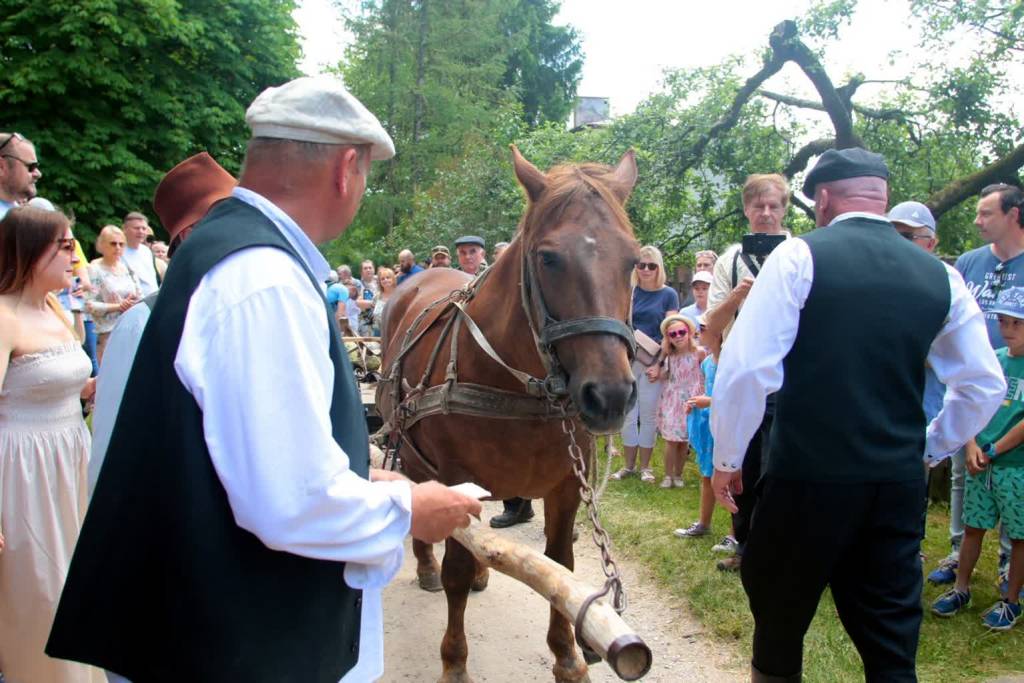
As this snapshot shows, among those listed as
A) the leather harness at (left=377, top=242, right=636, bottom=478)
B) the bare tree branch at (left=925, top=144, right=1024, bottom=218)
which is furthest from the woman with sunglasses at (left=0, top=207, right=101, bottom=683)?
the bare tree branch at (left=925, top=144, right=1024, bottom=218)

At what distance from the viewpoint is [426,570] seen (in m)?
4.70

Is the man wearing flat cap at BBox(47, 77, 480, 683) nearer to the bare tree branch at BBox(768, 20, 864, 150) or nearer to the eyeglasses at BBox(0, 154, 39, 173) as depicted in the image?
the eyeglasses at BBox(0, 154, 39, 173)

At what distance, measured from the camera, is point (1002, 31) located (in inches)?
330

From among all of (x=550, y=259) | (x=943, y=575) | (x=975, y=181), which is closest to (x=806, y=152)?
(x=975, y=181)

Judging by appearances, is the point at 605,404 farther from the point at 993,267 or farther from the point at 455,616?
the point at 993,267

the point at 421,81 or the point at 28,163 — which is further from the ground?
the point at 421,81

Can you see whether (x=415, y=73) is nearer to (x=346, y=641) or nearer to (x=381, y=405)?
(x=381, y=405)

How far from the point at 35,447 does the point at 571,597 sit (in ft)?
7.52

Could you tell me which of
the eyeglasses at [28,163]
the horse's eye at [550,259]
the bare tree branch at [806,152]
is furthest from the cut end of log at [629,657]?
the bare tree branch at [806,152]

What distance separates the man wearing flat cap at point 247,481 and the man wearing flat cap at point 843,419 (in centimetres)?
137

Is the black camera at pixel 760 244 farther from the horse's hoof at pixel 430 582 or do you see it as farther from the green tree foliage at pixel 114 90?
the green tree foliage at pixel 114 90

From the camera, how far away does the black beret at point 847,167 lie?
2572 millimetres

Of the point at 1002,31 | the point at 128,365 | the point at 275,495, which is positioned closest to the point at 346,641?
the point at 275,495

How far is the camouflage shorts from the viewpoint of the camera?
3.75 m
